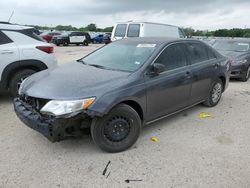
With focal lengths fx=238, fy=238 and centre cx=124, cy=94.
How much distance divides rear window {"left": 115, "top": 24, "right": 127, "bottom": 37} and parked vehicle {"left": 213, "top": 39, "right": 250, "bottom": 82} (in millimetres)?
4755

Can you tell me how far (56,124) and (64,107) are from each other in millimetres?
225

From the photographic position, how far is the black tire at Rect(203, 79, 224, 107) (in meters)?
5.12

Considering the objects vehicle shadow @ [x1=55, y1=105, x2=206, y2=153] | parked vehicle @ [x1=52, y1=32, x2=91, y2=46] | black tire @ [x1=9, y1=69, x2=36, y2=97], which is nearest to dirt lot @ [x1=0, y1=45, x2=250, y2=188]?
vehicle shadow @ [x1=55, y1=105, x2=206, y2=153]

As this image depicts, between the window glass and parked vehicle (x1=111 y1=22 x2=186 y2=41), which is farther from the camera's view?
parked vehicle (x1=111 y1=22 x2=186 y2=41)

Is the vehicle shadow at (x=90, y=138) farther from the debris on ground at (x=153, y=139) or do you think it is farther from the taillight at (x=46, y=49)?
the taillight at (x=46, y=49)

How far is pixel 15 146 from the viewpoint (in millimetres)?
3455

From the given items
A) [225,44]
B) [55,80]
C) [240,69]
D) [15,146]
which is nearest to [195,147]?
[55,80]

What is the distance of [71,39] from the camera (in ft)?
94.0

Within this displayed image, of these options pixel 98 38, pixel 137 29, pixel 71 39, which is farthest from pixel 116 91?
pixel 98 38

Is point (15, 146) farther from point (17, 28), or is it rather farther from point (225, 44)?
point (225, 44)

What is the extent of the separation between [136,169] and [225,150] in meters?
1.39

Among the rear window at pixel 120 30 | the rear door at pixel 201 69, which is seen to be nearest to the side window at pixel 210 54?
the rear door at pixel 201 69

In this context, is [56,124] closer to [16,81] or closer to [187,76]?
[187,76]

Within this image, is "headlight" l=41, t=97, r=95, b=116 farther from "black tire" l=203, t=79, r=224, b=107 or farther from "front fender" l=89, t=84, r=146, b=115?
"black tire" l=203, t=79, r=224, b=107
